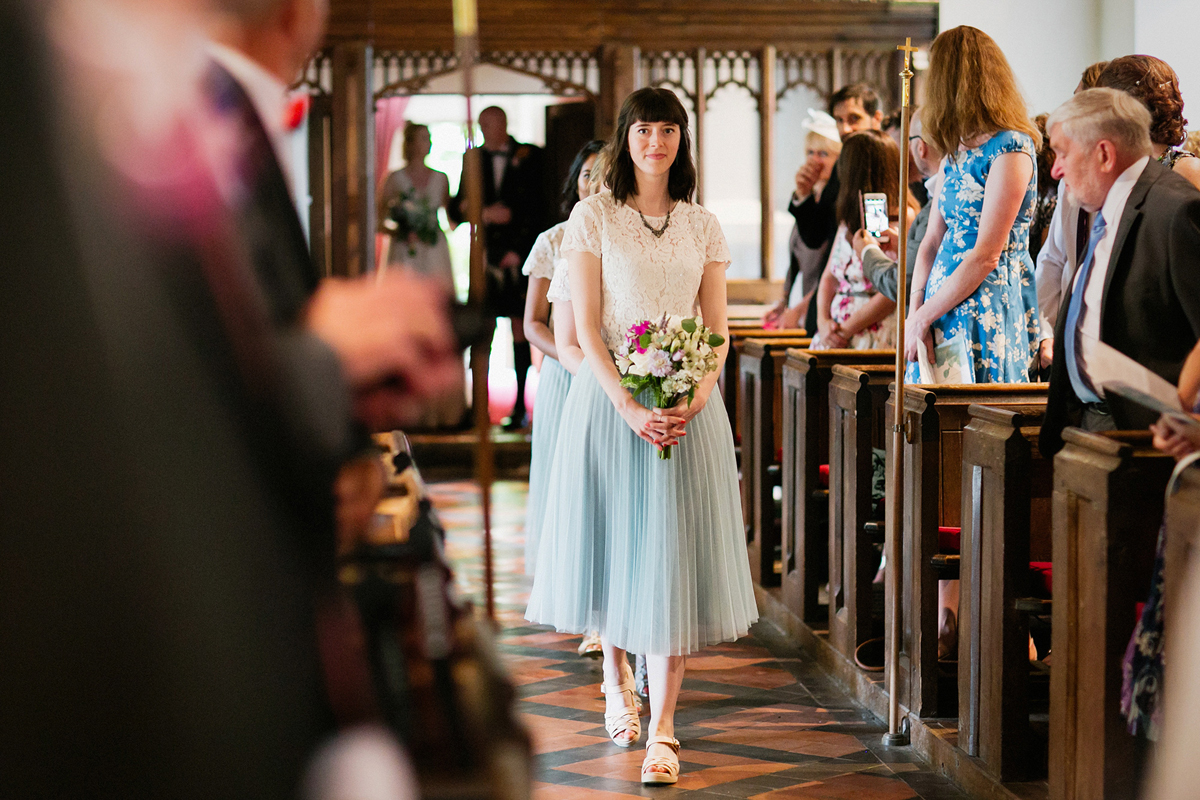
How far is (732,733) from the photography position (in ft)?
12.1

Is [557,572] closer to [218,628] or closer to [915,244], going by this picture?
[915,244]

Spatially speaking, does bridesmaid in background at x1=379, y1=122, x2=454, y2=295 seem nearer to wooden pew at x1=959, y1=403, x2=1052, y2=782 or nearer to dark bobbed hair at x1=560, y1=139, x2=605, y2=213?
wooden pew at x1=959, y1=403, x2=1052, y2=782

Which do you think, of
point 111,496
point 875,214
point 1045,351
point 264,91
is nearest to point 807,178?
point 875,214

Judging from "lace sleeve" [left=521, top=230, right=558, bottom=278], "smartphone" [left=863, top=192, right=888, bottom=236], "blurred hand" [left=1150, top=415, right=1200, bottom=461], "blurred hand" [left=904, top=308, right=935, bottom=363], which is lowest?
"blurred hand" [left=1150, top=415, right=1200, bottom=461]

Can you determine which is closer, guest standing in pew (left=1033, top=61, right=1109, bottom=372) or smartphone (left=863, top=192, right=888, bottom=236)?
guest standing in pew (left=1033, top=61, right=1109, bottom=372)

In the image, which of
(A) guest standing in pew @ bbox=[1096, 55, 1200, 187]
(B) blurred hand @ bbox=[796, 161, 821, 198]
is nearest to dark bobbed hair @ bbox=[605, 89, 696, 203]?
(A) guest standing in pew @ bbox=[1096, 55, 1200, 187]

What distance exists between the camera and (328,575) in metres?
0.99

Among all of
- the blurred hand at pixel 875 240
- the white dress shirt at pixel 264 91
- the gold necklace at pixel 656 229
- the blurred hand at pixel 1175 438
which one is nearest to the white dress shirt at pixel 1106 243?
the blurred hand at pixel 1175 438

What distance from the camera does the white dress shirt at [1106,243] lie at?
8.50ft

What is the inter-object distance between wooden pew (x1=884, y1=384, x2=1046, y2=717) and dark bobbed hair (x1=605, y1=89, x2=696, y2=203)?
0.86 meters

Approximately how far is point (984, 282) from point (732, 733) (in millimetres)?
1535

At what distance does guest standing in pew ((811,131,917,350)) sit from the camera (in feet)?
16.1

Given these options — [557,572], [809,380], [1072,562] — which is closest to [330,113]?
[809,380]

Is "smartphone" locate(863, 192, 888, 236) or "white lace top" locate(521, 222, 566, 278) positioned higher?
"smartphone" locate(863, 192, 888, 236)
